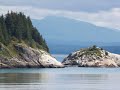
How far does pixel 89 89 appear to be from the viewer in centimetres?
12094

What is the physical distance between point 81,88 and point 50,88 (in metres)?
5.68

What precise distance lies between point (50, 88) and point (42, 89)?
445 cm

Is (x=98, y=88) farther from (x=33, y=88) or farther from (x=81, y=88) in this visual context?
(x=33, y=88)

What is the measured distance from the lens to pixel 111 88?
122m

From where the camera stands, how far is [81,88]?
12406cm

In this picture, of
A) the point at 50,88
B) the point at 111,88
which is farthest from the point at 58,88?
the point at 111,88

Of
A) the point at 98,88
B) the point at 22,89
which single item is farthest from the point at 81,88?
the point at 22,89

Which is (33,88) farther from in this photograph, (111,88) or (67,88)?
(111,88)

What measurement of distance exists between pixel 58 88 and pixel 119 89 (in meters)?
11.3

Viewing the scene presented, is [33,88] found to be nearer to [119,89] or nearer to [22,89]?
[22,89]

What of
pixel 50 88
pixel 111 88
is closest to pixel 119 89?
pixel 111 88

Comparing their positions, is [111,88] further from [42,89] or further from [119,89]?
[42,89]

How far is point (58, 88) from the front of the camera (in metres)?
123

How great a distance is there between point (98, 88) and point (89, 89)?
3.36m
